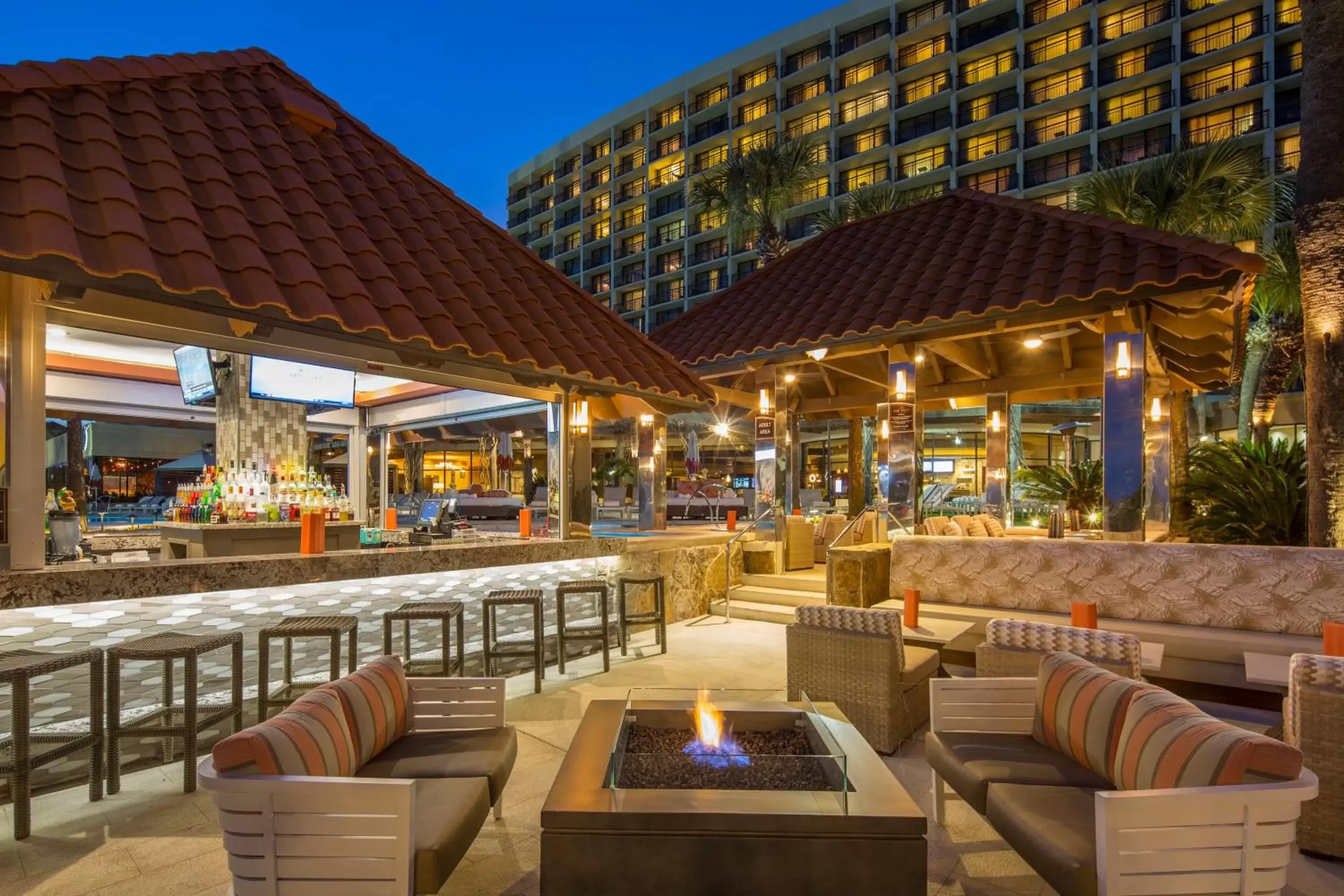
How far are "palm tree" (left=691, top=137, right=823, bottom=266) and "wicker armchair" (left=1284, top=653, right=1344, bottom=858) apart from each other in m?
18.4

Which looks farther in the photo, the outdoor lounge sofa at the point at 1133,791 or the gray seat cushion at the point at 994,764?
the gray seat cushion at the point at 994,764

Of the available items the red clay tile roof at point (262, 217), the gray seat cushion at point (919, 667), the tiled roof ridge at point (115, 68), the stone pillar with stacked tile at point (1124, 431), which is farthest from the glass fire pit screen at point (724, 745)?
the stone pillar with stacked tile at point (1124, 431)

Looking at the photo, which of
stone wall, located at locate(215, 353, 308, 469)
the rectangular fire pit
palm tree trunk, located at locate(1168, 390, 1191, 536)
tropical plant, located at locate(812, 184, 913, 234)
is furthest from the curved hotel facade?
the rectangular fire pit

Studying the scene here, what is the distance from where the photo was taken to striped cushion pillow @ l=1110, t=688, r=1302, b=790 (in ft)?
7.36

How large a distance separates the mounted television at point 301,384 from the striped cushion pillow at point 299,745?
529cm

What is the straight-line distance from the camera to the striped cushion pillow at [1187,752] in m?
2.24

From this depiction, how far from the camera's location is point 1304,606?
17.5ft

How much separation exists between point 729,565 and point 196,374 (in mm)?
6753

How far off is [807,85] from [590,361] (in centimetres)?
4391

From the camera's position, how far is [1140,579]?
6051 millimetres

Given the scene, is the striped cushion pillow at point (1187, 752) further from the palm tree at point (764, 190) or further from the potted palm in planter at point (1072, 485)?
the palm tree at point (764, 190)

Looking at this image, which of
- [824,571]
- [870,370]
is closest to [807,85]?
[870,370]


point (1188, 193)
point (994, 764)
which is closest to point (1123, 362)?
point (994, 764)

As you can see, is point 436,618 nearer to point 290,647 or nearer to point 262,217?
point 290,647
